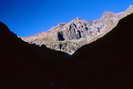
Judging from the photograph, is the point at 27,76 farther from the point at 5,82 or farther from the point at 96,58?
the point at 96,58

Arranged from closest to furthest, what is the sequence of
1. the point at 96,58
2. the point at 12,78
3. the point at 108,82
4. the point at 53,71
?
the point at 108,82
the point at 12,78
the point at 96,58
the point at 53,71

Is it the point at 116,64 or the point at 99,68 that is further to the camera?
the point at 99,68

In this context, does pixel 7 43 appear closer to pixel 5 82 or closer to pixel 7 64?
pixel 7 64

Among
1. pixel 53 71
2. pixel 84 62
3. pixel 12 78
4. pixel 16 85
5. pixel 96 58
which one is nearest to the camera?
pixel 16 85

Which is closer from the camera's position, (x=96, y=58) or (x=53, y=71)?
(x=96, y=58)

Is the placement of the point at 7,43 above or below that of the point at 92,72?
above

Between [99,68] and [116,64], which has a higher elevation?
[116,64]

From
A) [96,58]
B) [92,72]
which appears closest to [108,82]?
[92,72]

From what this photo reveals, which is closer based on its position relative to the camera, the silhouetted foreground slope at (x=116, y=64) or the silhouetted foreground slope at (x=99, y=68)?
the silhouetted foreground slope at (x=116, y=64)

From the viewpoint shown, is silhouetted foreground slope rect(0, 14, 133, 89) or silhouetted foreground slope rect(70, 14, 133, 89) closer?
silhouetted foreground slope rect(70, 14, 133, 89)

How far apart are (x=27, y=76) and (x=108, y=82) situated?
27195 millimetres

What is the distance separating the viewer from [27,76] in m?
65.9

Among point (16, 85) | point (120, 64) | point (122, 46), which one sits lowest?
point (16, 85)

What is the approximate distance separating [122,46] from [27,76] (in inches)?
1197
